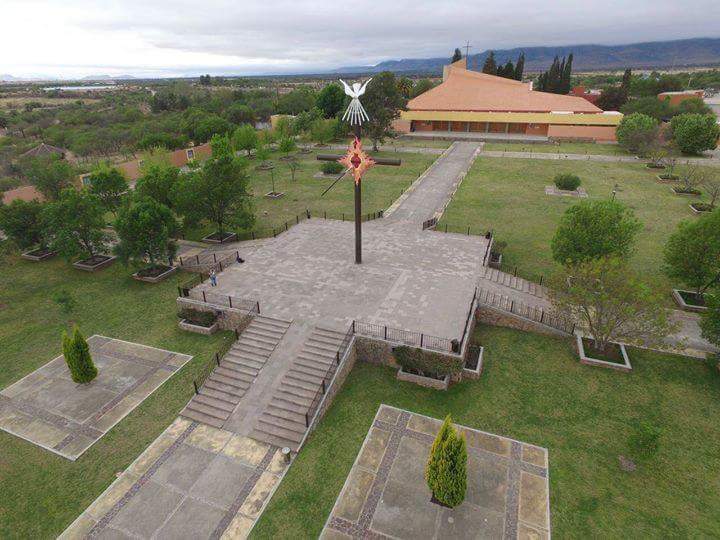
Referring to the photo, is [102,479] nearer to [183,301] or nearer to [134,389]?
[134,389]

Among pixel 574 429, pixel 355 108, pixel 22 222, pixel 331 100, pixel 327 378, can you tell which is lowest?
pixel 574 429

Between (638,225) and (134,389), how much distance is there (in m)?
30.0

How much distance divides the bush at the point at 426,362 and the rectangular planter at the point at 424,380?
0.25 metres

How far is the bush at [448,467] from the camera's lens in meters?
12.6

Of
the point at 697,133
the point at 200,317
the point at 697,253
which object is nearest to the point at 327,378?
the point at 200,317

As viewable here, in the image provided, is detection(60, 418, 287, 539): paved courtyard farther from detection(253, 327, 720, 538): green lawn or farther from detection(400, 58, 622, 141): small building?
detection(400, 58, 622, 141): small building

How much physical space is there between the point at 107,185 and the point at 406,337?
1230 inches

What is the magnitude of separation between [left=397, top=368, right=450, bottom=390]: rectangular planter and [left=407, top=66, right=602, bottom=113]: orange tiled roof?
77.0 meters

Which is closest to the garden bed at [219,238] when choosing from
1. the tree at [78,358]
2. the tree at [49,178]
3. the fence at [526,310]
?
the tree at [78,358]

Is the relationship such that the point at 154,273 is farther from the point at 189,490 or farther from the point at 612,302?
the point at 612,302

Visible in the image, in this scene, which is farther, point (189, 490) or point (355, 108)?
point (355, 108)

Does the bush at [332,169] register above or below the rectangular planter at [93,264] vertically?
above

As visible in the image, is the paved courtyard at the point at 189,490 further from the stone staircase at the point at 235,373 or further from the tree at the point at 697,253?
the tree at the point at 697,253

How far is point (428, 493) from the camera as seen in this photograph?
46.5 feet
